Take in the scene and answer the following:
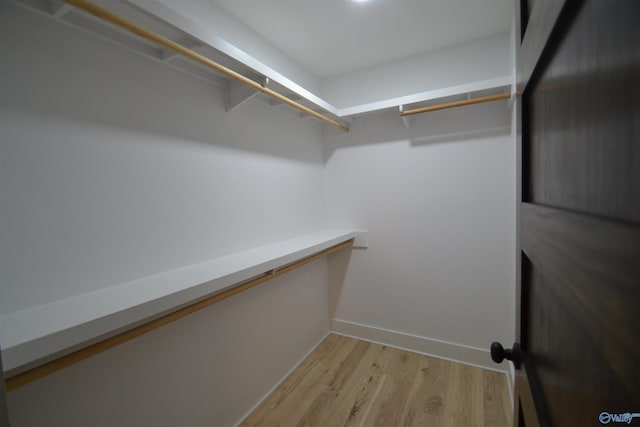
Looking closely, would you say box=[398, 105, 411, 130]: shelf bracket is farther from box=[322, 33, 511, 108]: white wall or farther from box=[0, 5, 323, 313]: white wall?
box=[0, 5, 323, 313]: white wall

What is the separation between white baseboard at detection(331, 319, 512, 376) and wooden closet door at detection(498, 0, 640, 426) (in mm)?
1885

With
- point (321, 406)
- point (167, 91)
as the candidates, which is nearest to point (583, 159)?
point (167, 91)

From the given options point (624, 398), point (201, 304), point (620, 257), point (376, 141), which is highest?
point (376, 141)

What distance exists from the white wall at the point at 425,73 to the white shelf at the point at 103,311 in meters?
1.72

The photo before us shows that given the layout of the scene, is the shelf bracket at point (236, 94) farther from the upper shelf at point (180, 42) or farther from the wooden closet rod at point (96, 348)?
the wooden closet rod at point (96, 348)

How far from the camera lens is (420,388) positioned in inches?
72.6

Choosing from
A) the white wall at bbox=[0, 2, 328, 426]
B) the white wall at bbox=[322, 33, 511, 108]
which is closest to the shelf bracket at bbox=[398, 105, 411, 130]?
the white wall at bbox=[322, 33, 511, 108]

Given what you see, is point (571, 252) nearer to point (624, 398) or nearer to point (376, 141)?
point (624, 398)

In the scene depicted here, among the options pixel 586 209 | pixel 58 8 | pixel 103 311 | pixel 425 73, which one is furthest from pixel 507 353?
pixel 425 73

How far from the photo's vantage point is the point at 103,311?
2.79 ft

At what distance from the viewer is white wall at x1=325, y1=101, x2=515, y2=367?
6.43 ft

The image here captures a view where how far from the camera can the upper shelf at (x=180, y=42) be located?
2.95ft

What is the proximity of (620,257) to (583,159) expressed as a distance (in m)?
0.13

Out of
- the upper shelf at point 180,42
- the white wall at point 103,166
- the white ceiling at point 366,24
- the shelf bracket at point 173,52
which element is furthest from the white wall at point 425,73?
the shelf bracket at point 173,52
